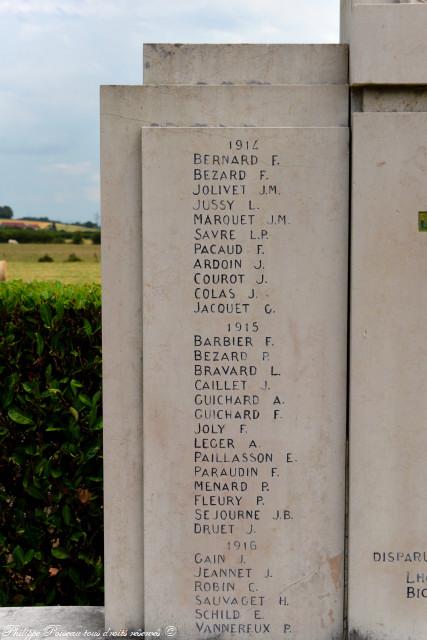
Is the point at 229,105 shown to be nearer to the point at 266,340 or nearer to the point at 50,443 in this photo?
the point at 266,340

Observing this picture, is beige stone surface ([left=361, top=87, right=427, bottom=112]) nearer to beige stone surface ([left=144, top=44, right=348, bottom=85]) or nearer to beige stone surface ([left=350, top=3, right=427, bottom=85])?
beige stone surface ([left=350, top=3, right=427, bottom=85])

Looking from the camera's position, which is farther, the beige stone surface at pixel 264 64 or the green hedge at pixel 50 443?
the green hedge at pixel 50 443

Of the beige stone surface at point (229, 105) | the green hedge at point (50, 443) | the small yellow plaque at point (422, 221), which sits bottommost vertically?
the green hedge at point (50, 443)

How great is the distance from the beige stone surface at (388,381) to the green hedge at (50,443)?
6.71 feet

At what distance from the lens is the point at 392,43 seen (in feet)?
11.7

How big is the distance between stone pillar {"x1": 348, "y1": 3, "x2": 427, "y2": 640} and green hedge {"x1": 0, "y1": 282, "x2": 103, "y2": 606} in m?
2.05

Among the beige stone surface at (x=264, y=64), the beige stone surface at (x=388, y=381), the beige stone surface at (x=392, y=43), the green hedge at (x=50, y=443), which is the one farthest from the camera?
the green hedge at (x=50, y=443)

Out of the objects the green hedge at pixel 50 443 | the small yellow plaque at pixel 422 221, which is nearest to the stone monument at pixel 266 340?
the small yellow plaque at pixel 422 221

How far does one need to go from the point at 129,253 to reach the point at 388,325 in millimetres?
1282

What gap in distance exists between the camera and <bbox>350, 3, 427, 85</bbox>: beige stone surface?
357cm

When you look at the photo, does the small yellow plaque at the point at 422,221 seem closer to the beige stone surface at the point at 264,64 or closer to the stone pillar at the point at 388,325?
the stone pillar at the point at 388,325

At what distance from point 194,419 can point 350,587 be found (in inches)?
43.6

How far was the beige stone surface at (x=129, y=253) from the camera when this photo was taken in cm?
374

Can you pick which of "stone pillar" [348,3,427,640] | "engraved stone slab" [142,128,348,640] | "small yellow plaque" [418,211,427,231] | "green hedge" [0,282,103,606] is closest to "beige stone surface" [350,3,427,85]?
"stone pillar" [348,3,427,640]
